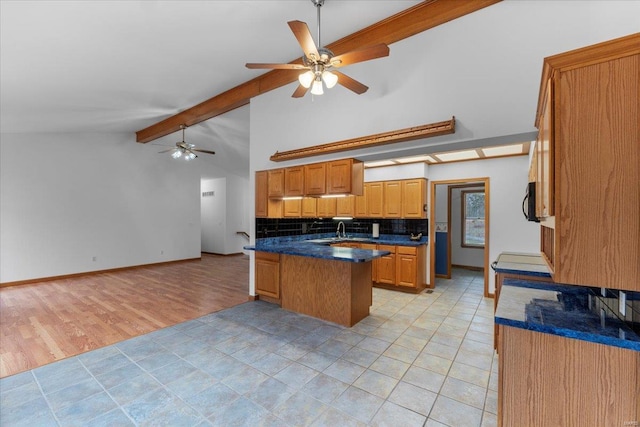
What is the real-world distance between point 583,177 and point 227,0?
2893 millimetres

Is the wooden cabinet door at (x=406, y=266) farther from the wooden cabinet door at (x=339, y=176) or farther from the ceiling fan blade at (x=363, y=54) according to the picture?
the ceiling fan blade at (x=363, y=54)

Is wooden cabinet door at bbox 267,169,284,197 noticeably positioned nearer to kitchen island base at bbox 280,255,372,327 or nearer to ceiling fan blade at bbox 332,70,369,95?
kitchen island base at bbox 280,255,372,327

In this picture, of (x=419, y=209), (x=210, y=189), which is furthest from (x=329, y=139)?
(x=210, y=189)

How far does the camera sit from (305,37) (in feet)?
6.60

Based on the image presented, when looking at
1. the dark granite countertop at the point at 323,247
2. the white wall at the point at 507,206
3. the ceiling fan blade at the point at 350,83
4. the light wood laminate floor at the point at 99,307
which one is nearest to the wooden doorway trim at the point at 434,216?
the white wall at the point at 507,206

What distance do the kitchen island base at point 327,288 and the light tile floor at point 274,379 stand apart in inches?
7.6

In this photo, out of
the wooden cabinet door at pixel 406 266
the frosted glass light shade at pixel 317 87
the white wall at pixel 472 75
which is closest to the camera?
the white wall at pixel 472 75

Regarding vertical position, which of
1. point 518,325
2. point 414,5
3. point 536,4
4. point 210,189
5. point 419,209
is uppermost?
point 414,5

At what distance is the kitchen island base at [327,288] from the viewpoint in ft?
11.5

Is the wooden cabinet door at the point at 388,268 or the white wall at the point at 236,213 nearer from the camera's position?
A: the wooden cabinet door at the point at 388,268

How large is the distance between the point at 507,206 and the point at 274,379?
451 centimetres

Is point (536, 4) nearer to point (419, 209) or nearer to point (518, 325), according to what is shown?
point (518, 325)

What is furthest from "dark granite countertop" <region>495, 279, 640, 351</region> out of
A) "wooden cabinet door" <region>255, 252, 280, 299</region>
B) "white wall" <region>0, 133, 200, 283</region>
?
"white wall" <region>0, 133, 200, 283</region>

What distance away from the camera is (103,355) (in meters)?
2.81
